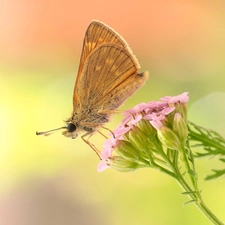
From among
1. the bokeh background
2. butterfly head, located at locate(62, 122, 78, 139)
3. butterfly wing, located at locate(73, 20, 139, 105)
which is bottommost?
butterfly head, located at locate(62, 122, 78, 139)

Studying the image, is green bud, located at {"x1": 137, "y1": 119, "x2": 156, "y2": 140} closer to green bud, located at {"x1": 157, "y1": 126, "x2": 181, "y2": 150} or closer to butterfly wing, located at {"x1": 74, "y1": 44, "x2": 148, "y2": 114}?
green bud, located at {"x1": 157, "y1": 126, "x2": 181, "y2": 150}

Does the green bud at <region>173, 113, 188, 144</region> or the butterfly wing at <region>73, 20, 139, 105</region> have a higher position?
the butterfly wing at <region>73, 20, 139, 105</region>

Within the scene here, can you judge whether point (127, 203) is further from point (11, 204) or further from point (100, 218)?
point (11, 204)

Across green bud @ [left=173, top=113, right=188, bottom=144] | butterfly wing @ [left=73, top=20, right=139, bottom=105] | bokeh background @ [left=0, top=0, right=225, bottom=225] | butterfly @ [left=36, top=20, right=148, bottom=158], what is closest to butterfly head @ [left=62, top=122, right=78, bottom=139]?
butterfly @ [left=36, top=20, right=148, bottom=158]

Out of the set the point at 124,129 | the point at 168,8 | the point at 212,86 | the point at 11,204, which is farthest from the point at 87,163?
the point at 124,129

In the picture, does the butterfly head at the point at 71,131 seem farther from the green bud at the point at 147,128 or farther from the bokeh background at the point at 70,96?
the bokeh background at the point at 70,96


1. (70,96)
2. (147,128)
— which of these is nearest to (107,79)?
(147,128)

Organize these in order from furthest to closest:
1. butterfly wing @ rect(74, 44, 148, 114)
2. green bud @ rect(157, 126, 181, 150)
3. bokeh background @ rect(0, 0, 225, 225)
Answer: bokeh background @ rect(0, 0, 225, 225) → butterfly wing @ rect(74, 44, 148, 114) → green bud @ rect(157, 126, 181, 150)
